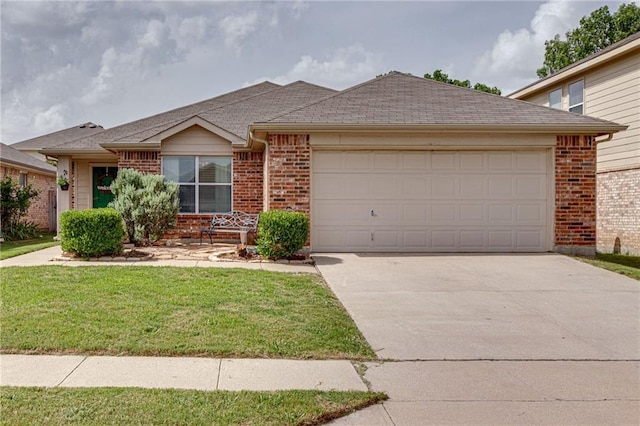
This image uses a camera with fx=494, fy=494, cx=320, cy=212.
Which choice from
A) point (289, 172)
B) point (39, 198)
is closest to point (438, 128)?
point (289, 172)

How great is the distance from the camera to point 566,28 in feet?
107

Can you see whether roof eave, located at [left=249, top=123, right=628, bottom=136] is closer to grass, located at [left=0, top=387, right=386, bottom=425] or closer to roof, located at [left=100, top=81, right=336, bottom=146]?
roof, located at [left=100, top=81, right=336, bottom=146]

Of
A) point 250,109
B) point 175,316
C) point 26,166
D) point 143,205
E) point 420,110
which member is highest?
point 250,109

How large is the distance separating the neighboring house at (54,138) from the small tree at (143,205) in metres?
12.4

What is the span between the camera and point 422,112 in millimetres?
Result: 11641

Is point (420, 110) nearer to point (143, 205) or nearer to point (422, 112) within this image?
point (422, 112)

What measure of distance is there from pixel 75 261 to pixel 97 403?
23.3 feet

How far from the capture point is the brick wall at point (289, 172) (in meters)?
11.2

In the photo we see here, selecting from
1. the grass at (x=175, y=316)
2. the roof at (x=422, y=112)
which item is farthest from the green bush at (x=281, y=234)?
the roof at (x=422, y=112)

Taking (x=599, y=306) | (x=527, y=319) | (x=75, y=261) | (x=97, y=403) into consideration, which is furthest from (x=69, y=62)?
(x=599, y=306)

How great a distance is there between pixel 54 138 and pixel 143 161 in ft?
43.5

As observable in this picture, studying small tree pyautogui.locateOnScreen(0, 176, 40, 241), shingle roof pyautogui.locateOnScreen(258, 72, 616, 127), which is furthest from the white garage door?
small tree pyautogui.locateOnScreen(0, 176, 40, 241)

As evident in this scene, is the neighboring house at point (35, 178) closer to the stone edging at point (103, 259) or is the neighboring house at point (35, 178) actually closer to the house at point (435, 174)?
the stone edging at point (103, 259)

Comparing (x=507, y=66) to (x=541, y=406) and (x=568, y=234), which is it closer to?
(x=568, y=234)
